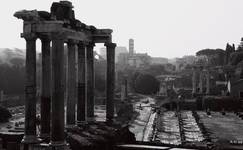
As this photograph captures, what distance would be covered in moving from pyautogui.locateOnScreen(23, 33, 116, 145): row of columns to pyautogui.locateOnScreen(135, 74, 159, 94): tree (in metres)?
60.2

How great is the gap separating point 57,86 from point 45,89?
244 cm

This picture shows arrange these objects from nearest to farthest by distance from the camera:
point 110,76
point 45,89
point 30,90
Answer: point 30,90 < point 45,89 < point 110,76

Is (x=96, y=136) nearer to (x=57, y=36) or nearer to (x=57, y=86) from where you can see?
(x=57, y=86)

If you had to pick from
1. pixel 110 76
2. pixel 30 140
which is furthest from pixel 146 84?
pixel 30 140

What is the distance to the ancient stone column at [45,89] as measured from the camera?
16.9 meters

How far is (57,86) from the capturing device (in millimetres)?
14586

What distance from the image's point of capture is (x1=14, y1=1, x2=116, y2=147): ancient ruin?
575 inches

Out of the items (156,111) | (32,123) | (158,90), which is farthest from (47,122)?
(158,90)

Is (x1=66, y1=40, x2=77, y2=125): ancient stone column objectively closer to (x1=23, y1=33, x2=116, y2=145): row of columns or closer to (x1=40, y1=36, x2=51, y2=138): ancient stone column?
(x1=23, y1=33, x2=116, y2=145): row of columns

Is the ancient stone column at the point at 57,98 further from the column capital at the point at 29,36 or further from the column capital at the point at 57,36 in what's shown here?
the column capital at the point at 29,36

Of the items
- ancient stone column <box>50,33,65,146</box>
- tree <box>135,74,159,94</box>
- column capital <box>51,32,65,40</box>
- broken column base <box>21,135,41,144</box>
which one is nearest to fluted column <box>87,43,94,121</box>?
broken column base <box>21,135,41,144</box>

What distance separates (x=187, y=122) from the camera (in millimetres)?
43688

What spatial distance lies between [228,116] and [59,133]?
39757mm

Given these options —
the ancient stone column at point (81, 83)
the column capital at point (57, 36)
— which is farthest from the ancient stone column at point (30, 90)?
the ancient stone column at point (81, 83)
